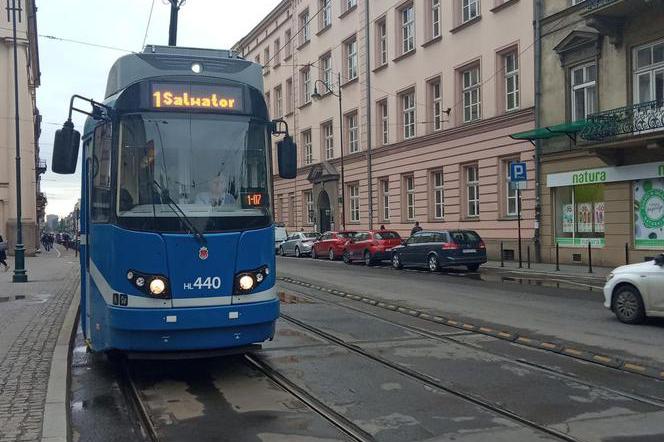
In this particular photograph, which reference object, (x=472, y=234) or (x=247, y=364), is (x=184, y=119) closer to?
(x=247, y=364)

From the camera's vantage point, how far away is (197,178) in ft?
23.1

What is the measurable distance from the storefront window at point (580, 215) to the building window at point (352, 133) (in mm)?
17747

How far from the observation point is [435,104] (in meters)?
33.5

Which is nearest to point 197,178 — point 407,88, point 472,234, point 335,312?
point 335,312

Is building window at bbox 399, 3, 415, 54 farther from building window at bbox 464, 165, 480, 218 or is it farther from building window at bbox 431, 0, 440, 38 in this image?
building window at bbox 464, 165, 480, 218

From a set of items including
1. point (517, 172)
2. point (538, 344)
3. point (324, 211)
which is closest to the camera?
point (538, 344)

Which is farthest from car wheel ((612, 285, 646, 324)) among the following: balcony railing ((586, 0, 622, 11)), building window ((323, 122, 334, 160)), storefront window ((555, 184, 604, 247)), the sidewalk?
building window ((323, 122, 334, 160))

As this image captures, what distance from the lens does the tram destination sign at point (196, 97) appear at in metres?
7.11

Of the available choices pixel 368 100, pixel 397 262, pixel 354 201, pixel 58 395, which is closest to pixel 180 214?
pixel 58 395

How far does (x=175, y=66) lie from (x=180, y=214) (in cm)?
165

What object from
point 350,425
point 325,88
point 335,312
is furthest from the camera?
point 325,88

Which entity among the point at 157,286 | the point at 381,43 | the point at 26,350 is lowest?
the point at 26,350

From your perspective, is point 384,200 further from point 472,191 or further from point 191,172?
point 191,172

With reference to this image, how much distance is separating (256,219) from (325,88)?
129 ft
